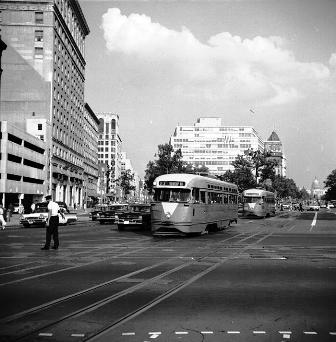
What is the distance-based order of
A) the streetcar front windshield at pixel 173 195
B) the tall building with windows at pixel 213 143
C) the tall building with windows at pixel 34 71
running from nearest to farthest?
the streetcar front windshield at pixel 173 195 → the tall building with windows at pixel 34 71 → the tall building with windows at pixel 213 143

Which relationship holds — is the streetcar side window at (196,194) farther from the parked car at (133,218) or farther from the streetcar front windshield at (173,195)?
the parked car at (133,218)

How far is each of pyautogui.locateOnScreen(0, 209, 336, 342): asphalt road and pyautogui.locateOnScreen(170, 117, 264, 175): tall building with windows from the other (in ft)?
571

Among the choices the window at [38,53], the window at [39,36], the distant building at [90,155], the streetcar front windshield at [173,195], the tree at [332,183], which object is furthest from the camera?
the tree at [332,183]

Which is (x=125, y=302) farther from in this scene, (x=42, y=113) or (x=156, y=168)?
(x=156, y=168)

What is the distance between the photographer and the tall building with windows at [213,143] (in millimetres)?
187500

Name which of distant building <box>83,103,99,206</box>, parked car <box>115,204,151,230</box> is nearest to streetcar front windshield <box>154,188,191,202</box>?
parked car <box>115,204,151,230</box>

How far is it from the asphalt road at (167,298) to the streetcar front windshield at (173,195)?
8417mm

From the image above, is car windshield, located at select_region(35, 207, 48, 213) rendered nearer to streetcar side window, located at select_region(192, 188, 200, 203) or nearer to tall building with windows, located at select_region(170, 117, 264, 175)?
streetcar side window, located at select_region(192, 188, 200, 203)

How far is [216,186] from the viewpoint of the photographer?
1077 inches

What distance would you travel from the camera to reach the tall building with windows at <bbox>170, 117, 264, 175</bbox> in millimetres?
187500

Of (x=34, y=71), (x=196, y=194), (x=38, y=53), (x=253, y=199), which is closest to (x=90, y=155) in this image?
(x=34, y=71)

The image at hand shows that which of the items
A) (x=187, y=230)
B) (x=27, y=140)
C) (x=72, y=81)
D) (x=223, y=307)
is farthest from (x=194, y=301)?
(x=72, y=81)

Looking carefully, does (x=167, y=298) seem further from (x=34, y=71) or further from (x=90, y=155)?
(x=90, y=155)

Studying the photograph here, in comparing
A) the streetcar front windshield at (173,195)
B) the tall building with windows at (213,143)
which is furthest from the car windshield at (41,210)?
the tall building with windows at (213,143)
